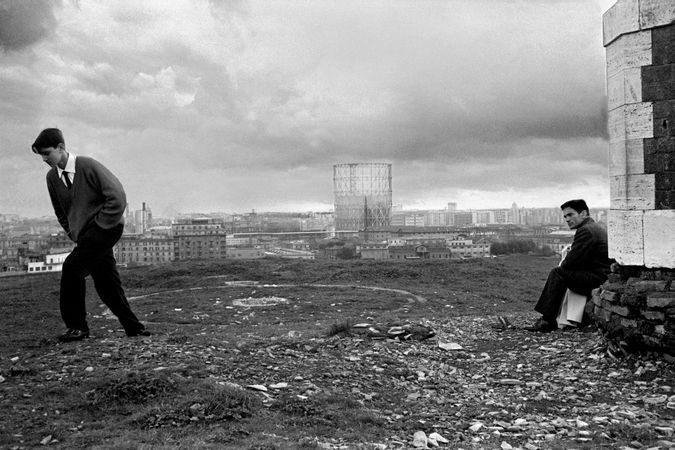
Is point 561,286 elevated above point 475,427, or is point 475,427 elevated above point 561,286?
point 561,286

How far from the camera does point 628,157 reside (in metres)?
6.82

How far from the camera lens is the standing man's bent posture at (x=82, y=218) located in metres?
7.07

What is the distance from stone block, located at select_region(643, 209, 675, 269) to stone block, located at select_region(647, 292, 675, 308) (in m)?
0.39

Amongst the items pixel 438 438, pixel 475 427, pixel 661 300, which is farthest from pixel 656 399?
pixel 438 438

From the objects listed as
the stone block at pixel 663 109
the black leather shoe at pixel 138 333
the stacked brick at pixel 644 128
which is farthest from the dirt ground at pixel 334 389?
the stone block at pixel 663 109

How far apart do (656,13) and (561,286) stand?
12.3 ft

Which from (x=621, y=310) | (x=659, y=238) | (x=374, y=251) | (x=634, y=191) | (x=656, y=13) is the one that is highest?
(x=656, y=13)

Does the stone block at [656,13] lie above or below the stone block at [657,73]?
above

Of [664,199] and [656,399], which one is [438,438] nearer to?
[656,399]

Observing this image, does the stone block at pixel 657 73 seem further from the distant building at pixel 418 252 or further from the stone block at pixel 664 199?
the distant building at pixel 418 252

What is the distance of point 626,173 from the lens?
6.84 metres

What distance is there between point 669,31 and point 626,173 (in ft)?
5.16

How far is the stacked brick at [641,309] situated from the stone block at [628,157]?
44.5 inches

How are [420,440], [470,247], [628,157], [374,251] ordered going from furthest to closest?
1. [470,247]
2. [374,251]
3. [628,157]
4. [420,440]
